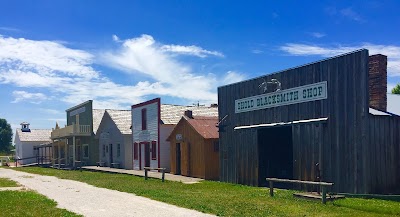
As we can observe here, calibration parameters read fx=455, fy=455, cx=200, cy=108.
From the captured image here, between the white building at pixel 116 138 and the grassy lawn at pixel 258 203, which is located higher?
the white building at pixel 116 138

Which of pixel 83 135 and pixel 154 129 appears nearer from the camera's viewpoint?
pixel 154 129

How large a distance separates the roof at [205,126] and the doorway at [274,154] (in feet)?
15.8

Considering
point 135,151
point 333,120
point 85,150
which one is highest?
point 333,120

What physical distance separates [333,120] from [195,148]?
38.6 ft

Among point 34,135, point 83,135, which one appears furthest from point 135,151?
point 34,135

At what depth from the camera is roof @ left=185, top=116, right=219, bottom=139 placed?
26.3 m

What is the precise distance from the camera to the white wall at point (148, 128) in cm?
3338

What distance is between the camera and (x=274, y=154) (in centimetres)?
2194

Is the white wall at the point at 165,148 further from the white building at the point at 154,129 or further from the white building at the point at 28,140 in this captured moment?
the white building at the point at 28,140

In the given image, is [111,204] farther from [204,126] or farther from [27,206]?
[204,126]

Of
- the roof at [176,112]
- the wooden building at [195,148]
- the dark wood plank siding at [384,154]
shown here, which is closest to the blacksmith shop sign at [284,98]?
the dark wood plank siding at [384,154]


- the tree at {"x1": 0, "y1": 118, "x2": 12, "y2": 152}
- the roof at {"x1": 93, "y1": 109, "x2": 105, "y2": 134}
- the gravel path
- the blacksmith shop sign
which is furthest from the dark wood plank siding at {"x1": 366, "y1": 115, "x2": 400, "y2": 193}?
the tree at {"x1": 0, "y1": 118, "x2": 12, "y2": 152}

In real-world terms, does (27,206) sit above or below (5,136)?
below

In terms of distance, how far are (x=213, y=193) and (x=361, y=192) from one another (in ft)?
18.6
